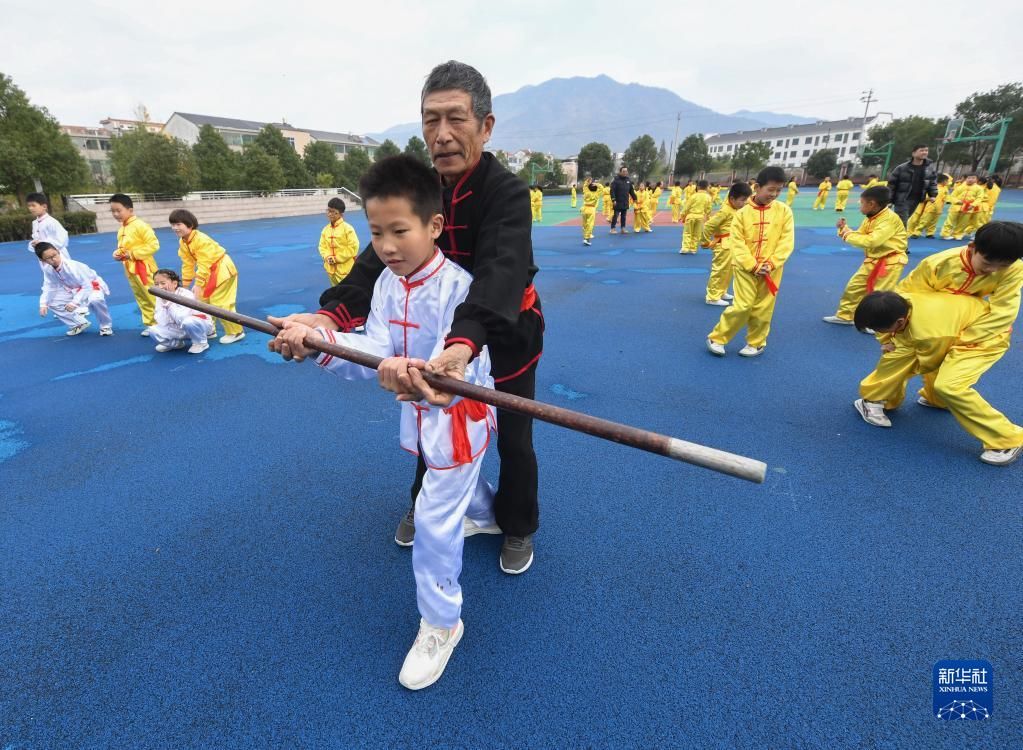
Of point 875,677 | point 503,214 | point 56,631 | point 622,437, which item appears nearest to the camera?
point 622,437

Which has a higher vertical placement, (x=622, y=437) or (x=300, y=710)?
(x=622, y=437)

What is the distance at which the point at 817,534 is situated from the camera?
253 cm

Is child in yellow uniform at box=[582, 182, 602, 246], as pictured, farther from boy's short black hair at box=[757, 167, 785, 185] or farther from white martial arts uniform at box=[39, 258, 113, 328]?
white martial arts uniform at box=[39, 258, 113, 328]

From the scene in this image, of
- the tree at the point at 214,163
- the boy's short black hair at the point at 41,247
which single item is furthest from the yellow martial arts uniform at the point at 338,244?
the tree at the point at 214,163

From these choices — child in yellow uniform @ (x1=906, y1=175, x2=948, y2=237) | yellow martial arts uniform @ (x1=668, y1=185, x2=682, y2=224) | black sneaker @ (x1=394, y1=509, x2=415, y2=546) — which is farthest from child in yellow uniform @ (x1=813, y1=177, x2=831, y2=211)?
black sneaker @ (x1=394, y1=509, x2=415, y2=546)

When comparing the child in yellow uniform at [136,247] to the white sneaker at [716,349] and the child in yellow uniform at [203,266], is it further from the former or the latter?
the white sneaker at [716,349]

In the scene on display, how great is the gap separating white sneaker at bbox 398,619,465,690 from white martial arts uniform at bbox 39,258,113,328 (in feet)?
23.4

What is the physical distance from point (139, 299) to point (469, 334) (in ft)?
24.0

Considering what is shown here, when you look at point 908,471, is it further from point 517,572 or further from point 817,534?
point 517,572

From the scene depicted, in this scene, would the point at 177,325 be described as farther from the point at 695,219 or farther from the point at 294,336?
the point at 695,219

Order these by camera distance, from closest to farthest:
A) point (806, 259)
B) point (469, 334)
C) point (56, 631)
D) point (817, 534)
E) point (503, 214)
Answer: point (469, 334) → point (503, 214) → point (56, 631) → point (817, 534) → point (806, 259)

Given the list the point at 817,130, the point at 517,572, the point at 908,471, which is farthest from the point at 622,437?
the point at 817,130

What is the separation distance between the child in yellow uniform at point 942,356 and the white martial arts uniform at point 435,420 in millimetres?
3170

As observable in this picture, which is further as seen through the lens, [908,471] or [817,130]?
[817,130]
